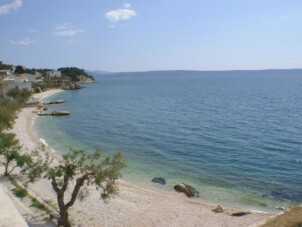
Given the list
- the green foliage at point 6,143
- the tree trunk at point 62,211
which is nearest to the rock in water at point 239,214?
the tree trunk at point 62,211

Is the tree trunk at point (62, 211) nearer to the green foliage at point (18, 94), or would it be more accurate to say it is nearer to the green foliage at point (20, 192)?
the green foliage at point (20, 192)

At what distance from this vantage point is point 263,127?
2239 inches

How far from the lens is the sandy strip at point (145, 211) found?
23.4 metres

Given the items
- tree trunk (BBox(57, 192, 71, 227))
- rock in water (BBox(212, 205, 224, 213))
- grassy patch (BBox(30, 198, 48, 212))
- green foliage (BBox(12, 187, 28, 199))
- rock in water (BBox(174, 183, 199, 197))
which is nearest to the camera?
tree trunk (BBox(57, 192, 71, 227))

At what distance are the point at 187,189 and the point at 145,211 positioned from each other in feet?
19.0

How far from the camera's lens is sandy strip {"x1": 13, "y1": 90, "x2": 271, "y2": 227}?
23422 millimetres

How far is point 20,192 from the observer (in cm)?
2541

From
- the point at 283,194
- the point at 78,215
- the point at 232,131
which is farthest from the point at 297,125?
the point at 78,215

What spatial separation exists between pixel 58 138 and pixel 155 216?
1229 inches

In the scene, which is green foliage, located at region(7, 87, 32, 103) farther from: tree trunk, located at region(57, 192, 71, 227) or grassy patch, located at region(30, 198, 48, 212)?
tree trunk, located at region(57, 192, 71, 227)

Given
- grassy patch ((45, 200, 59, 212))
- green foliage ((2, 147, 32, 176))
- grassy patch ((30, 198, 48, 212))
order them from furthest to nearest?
green foliage ((2, 147, 32, 176)), grassy patch ((45, 200, 59, 212)), grassy patch ((30, 198, 48, 212))

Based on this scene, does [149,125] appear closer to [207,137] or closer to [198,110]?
[207,137]

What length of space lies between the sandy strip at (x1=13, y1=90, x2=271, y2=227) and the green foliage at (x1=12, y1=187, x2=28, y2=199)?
1.39m

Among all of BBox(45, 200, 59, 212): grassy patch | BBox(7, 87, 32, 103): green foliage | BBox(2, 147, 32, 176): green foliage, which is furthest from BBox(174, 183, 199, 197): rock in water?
BBox(7, 87, 32, 103): green foliage
